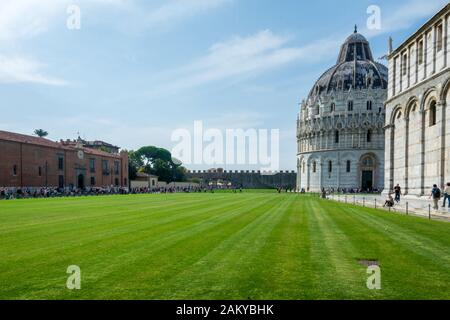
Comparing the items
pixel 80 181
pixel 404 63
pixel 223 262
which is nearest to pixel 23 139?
pixel 80 181

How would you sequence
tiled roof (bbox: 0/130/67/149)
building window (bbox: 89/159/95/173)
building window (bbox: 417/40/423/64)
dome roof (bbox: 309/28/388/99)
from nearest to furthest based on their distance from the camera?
building window (bbox: 417/40/423/64) → tiled roof (bbox: 0/130/67/149) → building window (bbox: 89/159/95/173) → dome roof (bbox: 309/28/388/99)

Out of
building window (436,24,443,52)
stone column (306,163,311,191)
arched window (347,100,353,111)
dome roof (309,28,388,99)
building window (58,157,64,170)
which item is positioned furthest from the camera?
stone column (306,163,311,191)

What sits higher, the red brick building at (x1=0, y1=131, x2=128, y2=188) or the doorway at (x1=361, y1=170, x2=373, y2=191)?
the red brick building at (x1=0, y1=131, x2=128, y2=188)

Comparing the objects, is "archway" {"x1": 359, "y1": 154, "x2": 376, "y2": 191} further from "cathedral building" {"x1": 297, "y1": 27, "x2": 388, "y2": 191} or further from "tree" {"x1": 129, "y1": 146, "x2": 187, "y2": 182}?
"tree" {"x1": 129, "y1": 146, "x2": 187, "y2": 182}

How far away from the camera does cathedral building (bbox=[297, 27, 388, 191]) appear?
83.9 meters

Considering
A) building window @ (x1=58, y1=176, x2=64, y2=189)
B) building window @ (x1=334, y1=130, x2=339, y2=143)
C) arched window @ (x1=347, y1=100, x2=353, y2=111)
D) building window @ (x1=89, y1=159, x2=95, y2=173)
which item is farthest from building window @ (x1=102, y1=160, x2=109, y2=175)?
arched window @ (x1=347, y1=100, x2=353, y2=111)

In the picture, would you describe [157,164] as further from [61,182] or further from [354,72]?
[354,72]

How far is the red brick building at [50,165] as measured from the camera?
168ft

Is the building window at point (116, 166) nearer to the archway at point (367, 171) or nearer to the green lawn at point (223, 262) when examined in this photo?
the archway at point (367, 171)

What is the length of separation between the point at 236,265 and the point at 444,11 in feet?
83.3

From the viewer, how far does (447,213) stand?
684 inches
